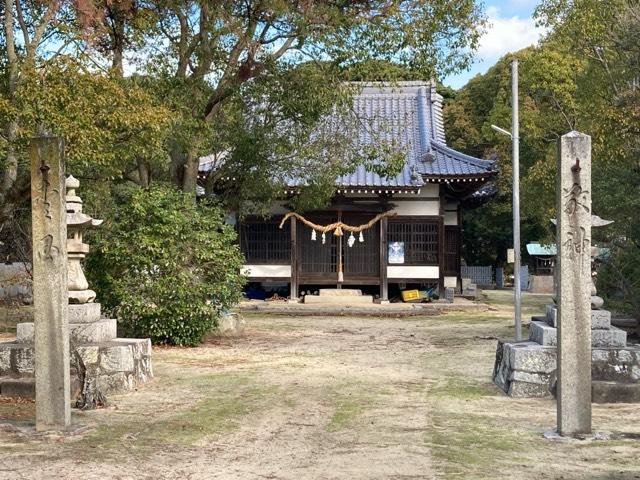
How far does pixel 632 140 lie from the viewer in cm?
1237

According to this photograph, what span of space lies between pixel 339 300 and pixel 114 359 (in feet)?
47.2

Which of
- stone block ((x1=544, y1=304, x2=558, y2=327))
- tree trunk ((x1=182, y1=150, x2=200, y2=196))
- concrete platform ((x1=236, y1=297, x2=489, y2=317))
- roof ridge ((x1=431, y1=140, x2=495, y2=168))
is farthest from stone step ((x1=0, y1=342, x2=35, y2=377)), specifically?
roof ridge ((x1=431, y1=140, x2=495, y2=168))

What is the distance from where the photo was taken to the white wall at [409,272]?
23.1 meters

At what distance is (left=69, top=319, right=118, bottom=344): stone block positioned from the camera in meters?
8.61

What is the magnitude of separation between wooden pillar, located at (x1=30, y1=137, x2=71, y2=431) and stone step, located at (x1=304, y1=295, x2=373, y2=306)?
634 inches

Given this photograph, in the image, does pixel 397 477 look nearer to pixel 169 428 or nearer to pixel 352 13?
pixel 169 428

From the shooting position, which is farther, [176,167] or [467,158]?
[467,158]

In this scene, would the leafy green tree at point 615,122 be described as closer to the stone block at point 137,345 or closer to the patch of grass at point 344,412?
the patch of grass at point 344,412

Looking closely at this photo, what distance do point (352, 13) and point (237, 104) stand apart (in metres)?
3.10

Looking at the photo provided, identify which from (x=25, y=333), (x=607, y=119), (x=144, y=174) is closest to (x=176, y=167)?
(x=144, y=174)

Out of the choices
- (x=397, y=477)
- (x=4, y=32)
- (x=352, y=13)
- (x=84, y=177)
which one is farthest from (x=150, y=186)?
(x=397, y=477)

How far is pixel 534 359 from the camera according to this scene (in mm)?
8508

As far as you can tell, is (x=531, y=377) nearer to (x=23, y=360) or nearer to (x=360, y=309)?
(x=23, y=360)

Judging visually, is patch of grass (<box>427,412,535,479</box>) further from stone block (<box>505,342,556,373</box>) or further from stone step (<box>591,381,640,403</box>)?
stone step (<box>591,381,640,403</box>)
